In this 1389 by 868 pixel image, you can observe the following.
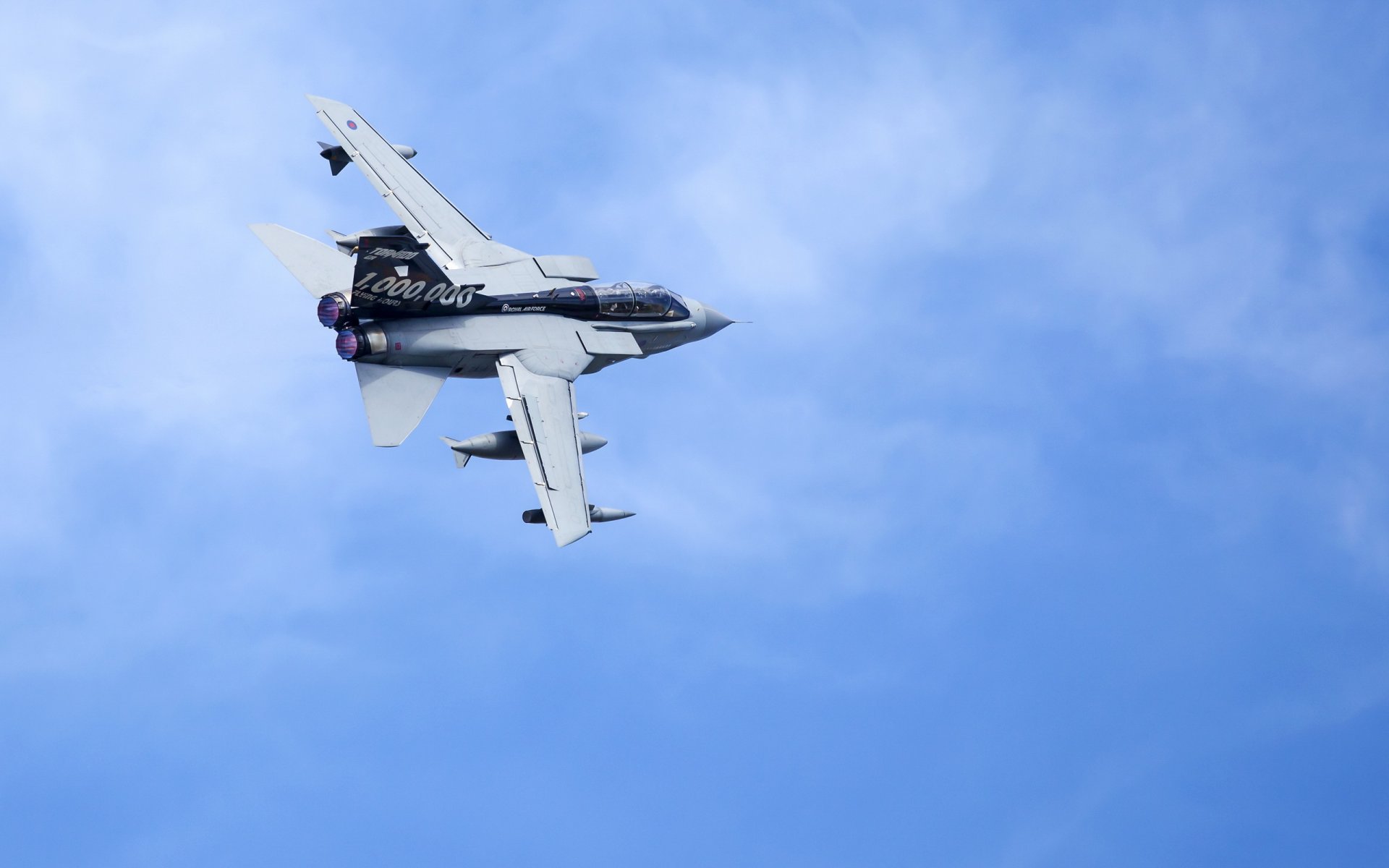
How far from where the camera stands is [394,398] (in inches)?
2159

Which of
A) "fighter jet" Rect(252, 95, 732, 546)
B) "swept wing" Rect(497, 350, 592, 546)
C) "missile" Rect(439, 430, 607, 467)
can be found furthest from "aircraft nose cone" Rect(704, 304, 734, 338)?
"missile" Rect(439, 430, 607, 467)

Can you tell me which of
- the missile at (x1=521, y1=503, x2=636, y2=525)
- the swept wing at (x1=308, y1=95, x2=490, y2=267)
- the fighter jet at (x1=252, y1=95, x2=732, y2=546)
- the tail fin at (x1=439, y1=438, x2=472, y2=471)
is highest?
the swept wing at (x1=308, y1=95, x2=490, y2=267)

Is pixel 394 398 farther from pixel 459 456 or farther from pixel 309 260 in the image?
pixel 309 260

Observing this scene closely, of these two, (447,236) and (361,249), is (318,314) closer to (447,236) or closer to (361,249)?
(361,249)

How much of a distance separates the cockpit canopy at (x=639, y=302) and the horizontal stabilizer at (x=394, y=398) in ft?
21.5

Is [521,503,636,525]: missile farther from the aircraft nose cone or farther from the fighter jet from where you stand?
the aircraft nose cone

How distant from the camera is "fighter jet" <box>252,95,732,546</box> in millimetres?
54438

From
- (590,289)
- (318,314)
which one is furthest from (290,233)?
(590,289)

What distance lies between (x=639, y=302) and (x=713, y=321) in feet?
11.6

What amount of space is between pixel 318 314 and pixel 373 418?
11.0 feet

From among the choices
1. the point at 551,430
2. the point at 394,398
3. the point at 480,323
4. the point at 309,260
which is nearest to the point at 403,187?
the point at 309,260

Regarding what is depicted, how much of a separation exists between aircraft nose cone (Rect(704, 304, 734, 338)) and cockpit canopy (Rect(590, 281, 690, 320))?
93 cm

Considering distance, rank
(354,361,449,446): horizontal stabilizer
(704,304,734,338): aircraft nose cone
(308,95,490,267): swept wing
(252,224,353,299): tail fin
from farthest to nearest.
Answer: (704,304,734,338): aircraft nose cone, (308,95,490,267): swept wing, (252,224,353,299): tail fin, (354,361,449,446): horizontal stabilizer

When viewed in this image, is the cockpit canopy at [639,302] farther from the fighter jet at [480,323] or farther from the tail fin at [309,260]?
the tail fin at [309,260]
